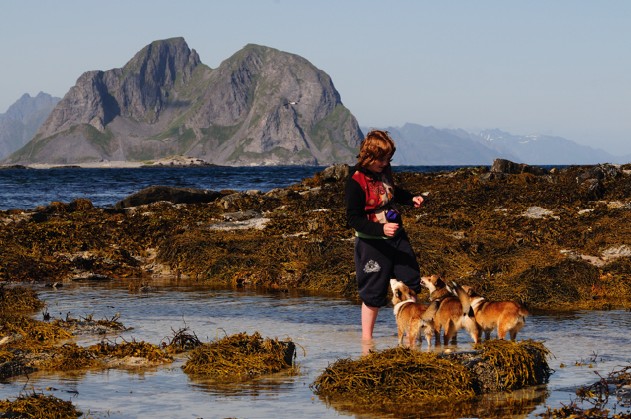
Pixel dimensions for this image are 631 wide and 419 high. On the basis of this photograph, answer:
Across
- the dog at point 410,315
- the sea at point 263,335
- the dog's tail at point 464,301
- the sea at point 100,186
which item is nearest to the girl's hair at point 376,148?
the dog at point 410,315

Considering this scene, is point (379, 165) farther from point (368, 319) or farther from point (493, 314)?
point (493, 314)

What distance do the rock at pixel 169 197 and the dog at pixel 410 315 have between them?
19.0 metres

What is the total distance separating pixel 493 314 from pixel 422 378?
200cm

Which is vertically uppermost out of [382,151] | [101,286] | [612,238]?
[382,151]

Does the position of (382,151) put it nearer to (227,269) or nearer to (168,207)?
(227,269)

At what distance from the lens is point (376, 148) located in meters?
8.77

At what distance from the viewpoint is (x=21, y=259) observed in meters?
17.6

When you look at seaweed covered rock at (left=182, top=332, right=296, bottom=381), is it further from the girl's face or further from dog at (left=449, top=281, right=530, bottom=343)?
the girl's face

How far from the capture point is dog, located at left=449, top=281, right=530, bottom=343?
8.97 m

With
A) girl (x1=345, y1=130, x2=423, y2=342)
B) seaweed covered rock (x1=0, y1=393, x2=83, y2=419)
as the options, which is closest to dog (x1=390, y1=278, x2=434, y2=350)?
girl (x1=345, y1=130, x2=423, y2=342)

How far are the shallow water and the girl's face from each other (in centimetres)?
203

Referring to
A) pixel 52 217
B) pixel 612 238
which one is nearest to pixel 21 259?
pixel 52 217

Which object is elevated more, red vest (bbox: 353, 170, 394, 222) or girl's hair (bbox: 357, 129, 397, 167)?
girl's hair (bbox: 357, 129, 397, 167)

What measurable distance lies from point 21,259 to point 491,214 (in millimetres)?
10562
